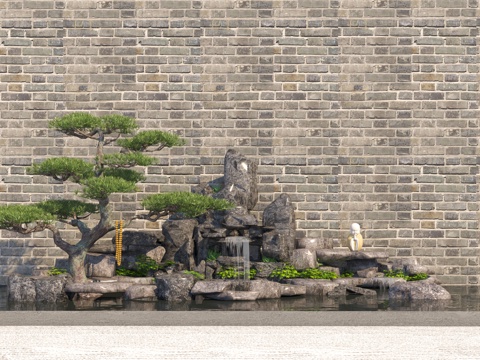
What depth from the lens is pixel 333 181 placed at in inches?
758

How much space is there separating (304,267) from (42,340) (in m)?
8.55

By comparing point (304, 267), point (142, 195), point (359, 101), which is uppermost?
point (359, 101)

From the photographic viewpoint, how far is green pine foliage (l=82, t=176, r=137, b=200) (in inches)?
599

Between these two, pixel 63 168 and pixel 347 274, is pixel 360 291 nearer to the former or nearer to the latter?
pixel 347 274

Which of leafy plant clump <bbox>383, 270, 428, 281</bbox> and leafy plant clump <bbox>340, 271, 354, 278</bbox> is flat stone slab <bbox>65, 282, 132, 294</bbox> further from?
leafy plant clump <bbox>383, 270, 428, 281</bbox>

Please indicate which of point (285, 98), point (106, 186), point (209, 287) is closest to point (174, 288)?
point (209, 287)

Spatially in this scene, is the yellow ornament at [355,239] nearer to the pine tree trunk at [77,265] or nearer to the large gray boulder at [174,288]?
the large gray boulder at [174,288]

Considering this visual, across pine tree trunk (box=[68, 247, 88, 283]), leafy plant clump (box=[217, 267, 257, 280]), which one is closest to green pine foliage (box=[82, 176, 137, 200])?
pine tree trunk (box=[68, 247, 88, 283])

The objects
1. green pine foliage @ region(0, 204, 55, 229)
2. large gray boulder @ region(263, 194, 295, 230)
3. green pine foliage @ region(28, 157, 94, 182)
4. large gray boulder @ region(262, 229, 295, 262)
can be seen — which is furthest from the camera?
large gray boulder @ region(263, 194, 295, 230)

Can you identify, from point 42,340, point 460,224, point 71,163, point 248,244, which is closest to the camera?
point 42,340

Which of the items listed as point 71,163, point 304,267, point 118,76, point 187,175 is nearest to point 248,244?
point 304,267

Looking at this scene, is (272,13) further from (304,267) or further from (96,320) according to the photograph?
(96,320)

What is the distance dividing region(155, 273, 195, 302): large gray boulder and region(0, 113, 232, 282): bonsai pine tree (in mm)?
1373

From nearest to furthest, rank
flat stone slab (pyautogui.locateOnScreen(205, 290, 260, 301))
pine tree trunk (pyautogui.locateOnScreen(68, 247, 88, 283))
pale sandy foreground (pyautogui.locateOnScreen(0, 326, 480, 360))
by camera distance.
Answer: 1. pale sandy foreground (pyautogui.locateOnScreen(0, 326, 480, 360))
2. flat stone slab (pyautogui.locateOnScreen(205, 290, 260, 301))
3. pine tree trunk (pyautogui.locateOnScreen(68, 247, 88, 283))
